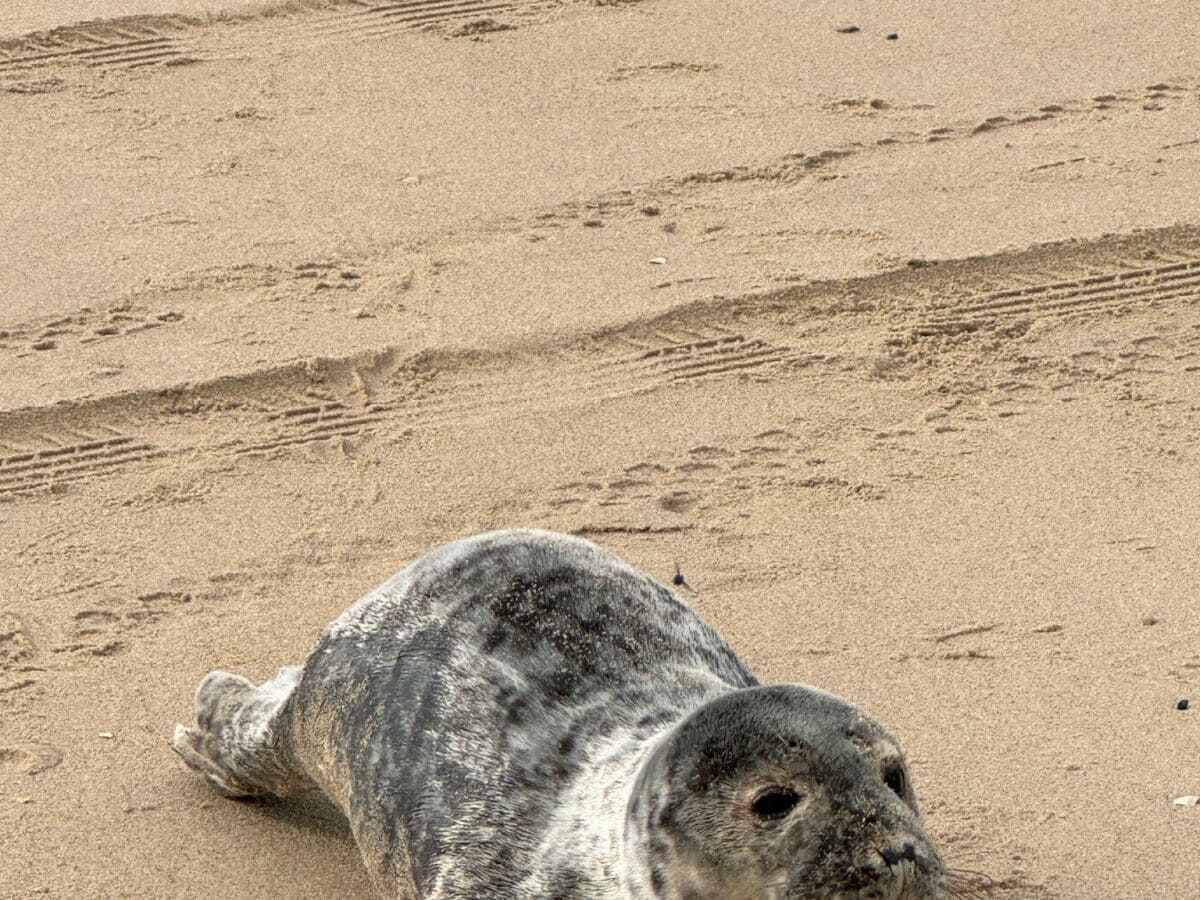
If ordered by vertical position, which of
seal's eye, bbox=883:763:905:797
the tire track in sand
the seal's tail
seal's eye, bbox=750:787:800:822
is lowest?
the seal's tail

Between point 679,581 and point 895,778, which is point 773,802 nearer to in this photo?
point 895,778

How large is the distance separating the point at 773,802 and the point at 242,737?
7.15 ft

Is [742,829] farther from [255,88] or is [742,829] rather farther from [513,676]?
[255,88]

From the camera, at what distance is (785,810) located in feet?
10.4

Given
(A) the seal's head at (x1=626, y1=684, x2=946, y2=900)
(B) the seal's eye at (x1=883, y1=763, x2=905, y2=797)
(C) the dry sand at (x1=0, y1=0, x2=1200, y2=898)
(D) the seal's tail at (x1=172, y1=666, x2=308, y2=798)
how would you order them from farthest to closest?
(C) the dry sand at (x1=0, y1=0, x2=1200, y2=898), (D) the seal's tail at (x1=172, y1=666, x2=308, y2=798), (B) the seal's eye at (x1=883, y1=763, x2=905, y2=797), (A) the seal's head at (x1=626, y1=684, x2=946, y2=900)

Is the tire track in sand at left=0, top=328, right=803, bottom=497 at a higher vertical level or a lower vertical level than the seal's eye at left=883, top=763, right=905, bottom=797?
lower

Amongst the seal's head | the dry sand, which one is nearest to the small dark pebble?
the dry sand

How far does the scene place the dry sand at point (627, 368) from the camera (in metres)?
5.23

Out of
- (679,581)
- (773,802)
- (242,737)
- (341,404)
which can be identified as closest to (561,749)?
Answer: (773,802)

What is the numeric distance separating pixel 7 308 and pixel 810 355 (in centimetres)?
302

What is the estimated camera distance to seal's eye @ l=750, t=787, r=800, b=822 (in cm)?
317

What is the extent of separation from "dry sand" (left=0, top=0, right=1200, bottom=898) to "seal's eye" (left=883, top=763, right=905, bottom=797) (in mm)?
1517

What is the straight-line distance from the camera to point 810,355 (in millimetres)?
6965

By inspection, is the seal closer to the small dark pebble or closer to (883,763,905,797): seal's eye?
(883,763,905,797): seal's eye
